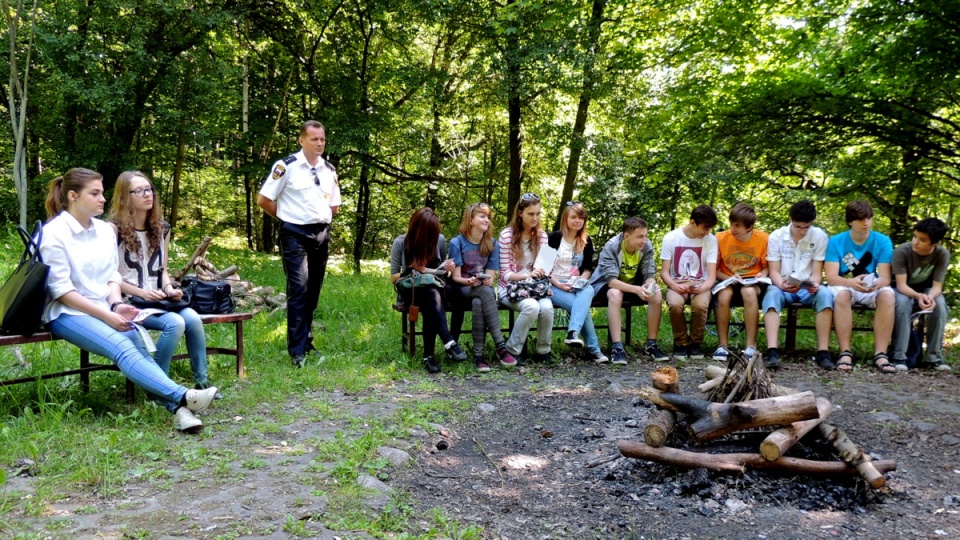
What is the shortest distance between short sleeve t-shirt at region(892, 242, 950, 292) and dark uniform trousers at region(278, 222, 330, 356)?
204 inches

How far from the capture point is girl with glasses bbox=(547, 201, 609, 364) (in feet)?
18.8

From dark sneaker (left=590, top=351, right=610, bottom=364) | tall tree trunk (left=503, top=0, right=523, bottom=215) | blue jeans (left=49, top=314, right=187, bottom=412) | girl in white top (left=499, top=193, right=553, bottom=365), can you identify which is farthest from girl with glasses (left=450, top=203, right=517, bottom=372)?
Result: tall tree trunk (left=503, top=0, right=523, bottom=215)

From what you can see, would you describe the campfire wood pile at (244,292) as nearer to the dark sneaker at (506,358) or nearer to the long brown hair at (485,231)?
the long brown hair at (485,231)

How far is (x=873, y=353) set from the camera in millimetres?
6039

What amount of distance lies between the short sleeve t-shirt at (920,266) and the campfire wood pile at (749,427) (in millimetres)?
3056

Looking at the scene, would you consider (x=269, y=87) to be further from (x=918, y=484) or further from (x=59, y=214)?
(x=918, y=484)

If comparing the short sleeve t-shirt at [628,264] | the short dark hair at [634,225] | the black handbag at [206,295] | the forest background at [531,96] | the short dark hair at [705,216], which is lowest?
the black handbag at [206,295]

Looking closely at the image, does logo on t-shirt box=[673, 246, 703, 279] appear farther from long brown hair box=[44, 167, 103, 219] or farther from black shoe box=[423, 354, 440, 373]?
long brown hair box=[44, 167, 103, 219]

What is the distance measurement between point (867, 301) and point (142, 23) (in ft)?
36.0

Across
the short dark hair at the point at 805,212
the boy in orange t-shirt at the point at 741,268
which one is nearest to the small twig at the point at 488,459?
the boy in orange t-shirt at the point at 741,268

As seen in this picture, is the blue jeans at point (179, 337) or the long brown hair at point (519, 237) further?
the long brown hair at point (519, 237)

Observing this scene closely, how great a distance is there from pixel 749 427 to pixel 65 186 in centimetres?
401

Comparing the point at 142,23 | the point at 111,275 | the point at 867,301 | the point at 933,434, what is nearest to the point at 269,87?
the point at 142,23

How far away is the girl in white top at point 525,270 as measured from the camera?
555 cm
